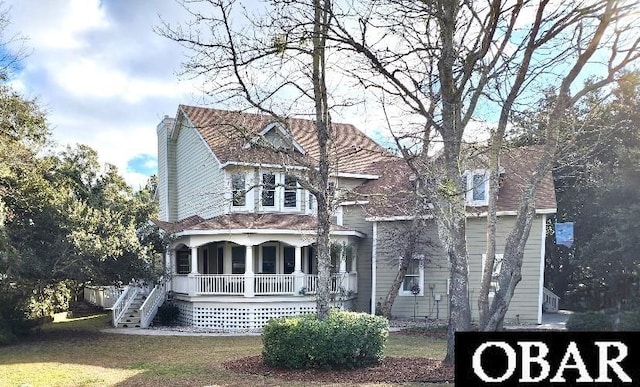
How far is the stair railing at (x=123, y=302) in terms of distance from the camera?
19.2 meters

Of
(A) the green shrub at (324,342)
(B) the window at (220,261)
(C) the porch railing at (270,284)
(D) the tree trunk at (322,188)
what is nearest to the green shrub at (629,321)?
(A) the green shrub at (324,342)

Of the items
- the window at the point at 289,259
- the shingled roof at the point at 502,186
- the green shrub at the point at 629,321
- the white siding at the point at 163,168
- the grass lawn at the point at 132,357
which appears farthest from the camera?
the white siding at the point at 163,168

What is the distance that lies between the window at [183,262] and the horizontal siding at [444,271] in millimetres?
7612

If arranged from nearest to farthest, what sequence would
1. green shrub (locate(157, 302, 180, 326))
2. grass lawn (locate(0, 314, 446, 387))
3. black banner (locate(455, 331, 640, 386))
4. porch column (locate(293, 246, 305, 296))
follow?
black banner (locate(455, 331, 640, 386)) → grass lawn (locate(0, 314, 446, 387)) → porch column (locate(293, 246, 305, 296)) → green shrub (locate(157, 302, 180, 326))

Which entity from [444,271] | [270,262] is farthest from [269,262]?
[444,271]

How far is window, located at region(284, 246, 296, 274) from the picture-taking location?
20.8 meters

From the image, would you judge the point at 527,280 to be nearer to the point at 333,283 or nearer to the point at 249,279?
the point at 333,283

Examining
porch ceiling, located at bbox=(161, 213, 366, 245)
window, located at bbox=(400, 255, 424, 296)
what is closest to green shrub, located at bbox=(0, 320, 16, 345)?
porch ceiling, located at bbox=(161, 213, 366, 245)

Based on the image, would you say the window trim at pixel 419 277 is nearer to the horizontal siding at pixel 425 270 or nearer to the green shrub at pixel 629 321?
the horizontal siding at pixel 425 270

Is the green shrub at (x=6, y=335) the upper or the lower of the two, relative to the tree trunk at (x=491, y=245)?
lower

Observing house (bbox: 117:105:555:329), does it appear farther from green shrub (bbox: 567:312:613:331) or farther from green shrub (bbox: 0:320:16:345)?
green shrub (bbox: 0:320:16:345)

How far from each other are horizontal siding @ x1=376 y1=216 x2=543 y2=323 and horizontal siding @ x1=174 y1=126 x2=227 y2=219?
645cm

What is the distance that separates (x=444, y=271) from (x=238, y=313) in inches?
297

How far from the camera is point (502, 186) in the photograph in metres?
19.2
